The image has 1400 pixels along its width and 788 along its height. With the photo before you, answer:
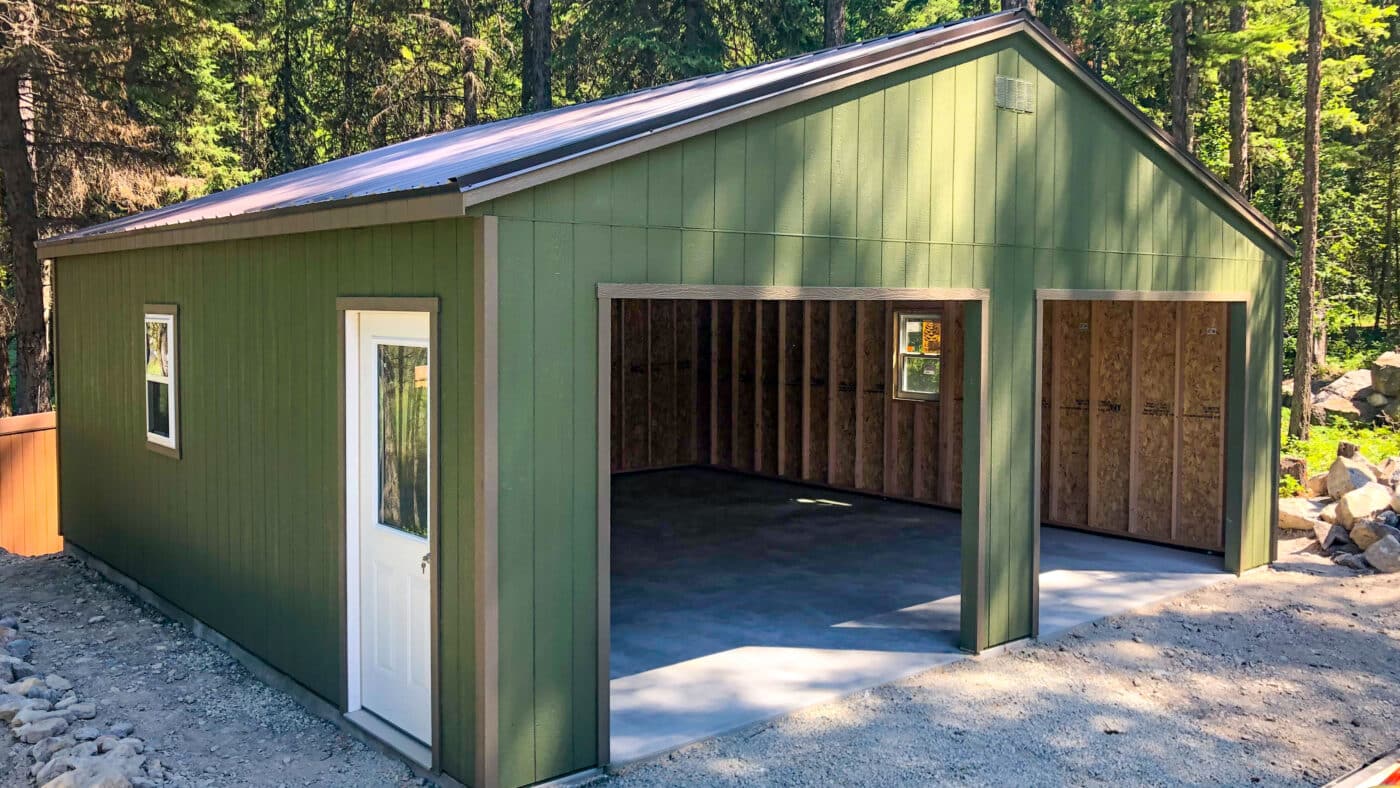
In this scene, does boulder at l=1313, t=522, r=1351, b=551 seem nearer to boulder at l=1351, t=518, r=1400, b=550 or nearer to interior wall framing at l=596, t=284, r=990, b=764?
boulder at l=1351, t=518, r=1400, b=550

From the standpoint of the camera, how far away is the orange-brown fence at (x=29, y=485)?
10016 millimetres

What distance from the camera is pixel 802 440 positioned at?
12.9 metres

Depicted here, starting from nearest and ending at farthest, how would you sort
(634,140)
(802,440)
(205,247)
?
1. (634,140)
2. (205,247)
3. (802,440)

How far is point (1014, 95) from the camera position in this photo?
657cm

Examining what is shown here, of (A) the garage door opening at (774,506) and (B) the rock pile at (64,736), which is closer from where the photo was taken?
(B) the rock pile at (64,736)

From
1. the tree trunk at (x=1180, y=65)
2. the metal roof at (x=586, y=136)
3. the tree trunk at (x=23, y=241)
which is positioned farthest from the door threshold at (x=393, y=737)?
the tree trunk at (x=1180, y=65)

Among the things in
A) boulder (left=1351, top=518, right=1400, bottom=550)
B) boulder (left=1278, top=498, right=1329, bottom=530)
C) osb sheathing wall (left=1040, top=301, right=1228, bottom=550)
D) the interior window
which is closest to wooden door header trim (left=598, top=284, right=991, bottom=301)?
osb sheathing wall (left=1040, top=301, right=1228, bottom=550)

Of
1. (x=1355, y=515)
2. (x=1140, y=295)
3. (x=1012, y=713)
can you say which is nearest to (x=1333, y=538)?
(x=1355, y=515)

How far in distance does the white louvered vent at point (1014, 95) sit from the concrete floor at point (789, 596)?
3.18 metres

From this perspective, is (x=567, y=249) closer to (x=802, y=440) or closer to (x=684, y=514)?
(x=684, y=514)

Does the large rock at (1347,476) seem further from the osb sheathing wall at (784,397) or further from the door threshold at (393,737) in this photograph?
the door threshold at (393,737)

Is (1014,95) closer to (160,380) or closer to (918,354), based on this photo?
(918,354)

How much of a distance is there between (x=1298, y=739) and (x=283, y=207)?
551cm

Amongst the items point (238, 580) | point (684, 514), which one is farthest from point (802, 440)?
point (238, 580)
